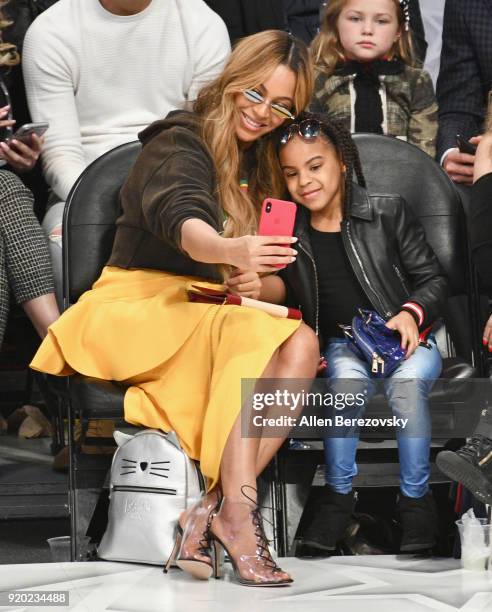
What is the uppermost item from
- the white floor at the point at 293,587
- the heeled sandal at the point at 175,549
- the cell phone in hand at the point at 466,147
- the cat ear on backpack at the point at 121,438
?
the cell phone in hand at the point at 466,147

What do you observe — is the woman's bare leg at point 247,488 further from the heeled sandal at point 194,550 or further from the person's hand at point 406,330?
the person's hand at point 406,330

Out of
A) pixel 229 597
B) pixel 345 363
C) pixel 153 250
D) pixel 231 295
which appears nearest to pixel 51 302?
pixel 153 250

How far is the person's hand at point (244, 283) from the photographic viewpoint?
11.4 feet

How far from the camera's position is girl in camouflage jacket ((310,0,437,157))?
4.44m

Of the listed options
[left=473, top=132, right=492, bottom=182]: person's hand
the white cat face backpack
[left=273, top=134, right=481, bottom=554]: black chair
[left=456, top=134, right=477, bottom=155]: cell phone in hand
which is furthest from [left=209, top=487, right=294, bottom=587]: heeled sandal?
[left=456, top=134, right=477, bottom=155]: cell phone in hand

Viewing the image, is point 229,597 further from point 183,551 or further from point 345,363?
point 345,363

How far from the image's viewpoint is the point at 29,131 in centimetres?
413

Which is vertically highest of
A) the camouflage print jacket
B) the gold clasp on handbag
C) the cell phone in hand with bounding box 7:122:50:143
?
the camouflage print jacket

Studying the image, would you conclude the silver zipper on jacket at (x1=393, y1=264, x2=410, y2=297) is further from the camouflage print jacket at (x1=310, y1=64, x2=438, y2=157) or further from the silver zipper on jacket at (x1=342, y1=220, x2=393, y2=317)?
the camouflage print jacket at (x1=310, y1=64, x2=438, y2=157)

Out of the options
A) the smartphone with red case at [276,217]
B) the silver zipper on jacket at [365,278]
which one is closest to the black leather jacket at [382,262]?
the silver zipper on jacket at [365,278]

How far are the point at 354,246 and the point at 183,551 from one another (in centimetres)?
108

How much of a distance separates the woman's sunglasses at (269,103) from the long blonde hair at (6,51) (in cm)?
109

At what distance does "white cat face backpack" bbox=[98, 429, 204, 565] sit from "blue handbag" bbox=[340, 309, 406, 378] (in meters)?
0.57

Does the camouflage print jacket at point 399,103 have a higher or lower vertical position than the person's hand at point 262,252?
higher
